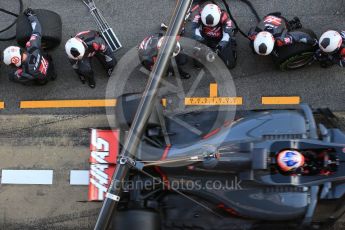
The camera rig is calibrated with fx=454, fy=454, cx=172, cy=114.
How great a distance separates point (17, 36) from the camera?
7.62 meters

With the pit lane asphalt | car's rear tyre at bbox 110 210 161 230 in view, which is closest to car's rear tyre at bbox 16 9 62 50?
the pit lane asphalt

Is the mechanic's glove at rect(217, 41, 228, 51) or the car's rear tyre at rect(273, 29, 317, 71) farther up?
the mechanic's glove at rect(217, 41, 228, 51)

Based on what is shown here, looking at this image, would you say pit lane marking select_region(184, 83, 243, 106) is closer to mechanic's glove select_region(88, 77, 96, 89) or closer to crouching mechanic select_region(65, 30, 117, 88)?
crouching mechanic select_region(65, 30, 117, 88)

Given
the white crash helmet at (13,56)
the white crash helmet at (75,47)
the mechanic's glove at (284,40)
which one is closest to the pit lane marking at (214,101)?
the mechanic's glove at (284,40)

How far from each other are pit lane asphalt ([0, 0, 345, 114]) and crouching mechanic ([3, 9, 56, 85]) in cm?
50

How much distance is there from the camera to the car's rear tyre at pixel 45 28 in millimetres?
7598

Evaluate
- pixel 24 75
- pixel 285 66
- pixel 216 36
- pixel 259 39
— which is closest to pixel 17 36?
pixel 24 75

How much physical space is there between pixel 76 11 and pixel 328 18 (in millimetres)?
4442

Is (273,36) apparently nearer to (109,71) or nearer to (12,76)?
(109,71)

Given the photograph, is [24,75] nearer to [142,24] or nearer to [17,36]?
[17,36]

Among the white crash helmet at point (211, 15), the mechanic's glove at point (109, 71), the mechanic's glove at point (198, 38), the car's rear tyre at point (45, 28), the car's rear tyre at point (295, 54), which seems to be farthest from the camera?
the mechanic's glove at point (109, 71)

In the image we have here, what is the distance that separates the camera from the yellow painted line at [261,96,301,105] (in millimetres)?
7453

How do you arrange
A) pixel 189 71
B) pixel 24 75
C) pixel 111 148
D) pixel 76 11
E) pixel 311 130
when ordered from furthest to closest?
1. pixel 76 11
2. pixel 189 71
3. pixel 24 75
4. pixel 111 148
5. pixel 311 130

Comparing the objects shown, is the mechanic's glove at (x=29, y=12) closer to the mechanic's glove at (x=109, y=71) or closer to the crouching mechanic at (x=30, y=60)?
the crouching mechanic at (x=30, y=60)
